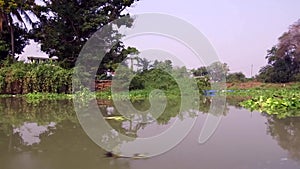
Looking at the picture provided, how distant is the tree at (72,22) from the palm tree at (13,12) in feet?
2.98

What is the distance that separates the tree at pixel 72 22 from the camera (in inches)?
605

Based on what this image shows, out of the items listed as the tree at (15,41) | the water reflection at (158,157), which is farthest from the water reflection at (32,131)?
the tree at (15,41)

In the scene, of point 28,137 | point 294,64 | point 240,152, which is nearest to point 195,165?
point 240,152

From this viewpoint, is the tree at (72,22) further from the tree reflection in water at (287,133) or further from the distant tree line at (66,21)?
the tree reflection in water at (287,133)

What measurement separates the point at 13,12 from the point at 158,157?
1591 cm

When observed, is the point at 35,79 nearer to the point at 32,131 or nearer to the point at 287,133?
the point at 32,131

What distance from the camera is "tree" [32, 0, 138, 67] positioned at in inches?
605

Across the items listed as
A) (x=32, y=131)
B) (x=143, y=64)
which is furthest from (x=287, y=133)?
(x=143, y=64)

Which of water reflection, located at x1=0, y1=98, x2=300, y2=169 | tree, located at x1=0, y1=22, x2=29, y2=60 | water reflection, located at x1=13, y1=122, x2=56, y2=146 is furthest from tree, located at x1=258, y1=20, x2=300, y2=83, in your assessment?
water reflection, located at x1=13, y1=122, x2=56, y2=146

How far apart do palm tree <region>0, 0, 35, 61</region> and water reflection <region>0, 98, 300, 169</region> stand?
10.7m

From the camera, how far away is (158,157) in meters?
4.02

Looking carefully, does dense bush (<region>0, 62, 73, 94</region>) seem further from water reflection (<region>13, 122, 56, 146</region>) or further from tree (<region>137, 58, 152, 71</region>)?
water reflection (<region>13, 122, 56, 146</region>)

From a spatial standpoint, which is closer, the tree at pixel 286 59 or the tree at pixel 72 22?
the tree at pixel 72 22

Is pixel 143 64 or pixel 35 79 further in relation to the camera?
→ pixel 143 64
